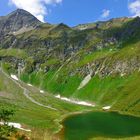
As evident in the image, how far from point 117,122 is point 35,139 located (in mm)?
87174

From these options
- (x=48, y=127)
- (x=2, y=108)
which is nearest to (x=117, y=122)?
(x=48, y=127)

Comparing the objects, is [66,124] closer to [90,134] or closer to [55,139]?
[90,134]

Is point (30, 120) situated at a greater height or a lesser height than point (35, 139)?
greater

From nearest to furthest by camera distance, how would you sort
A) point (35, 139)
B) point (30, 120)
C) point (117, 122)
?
point (35, 139) < point (30, 120) < point (117, 122)

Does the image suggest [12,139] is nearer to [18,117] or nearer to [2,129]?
[2,129]

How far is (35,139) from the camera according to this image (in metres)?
111

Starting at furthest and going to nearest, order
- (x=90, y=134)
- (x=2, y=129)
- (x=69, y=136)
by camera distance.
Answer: (x=90, y=134)
(x=69, y=136)
(x=2, y=129)

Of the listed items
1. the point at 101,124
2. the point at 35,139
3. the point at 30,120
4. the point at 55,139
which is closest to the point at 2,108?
the point at 35,139

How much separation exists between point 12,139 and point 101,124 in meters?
86.2

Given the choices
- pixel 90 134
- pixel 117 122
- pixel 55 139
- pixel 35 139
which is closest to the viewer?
pixel 35 139

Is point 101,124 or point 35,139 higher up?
point 101,124

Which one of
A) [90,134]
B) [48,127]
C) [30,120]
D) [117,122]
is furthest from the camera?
[117,122]

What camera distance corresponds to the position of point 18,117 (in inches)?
7008

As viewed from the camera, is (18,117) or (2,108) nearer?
(2,108)
